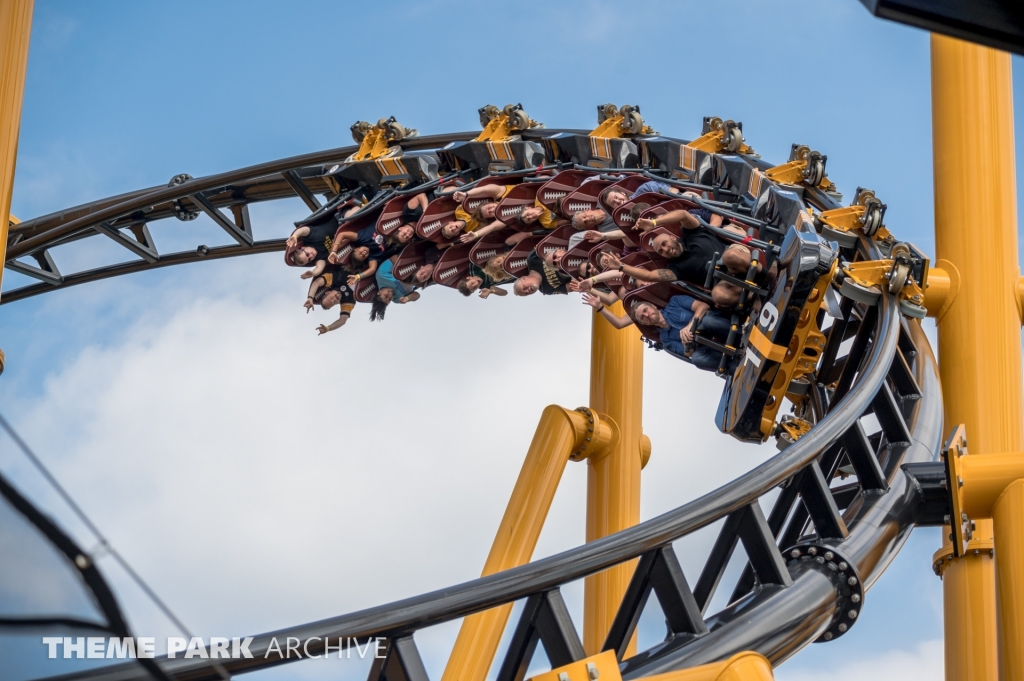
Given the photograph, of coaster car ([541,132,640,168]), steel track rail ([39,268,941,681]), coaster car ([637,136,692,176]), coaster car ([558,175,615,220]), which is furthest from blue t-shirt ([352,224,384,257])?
steel track rail ([39,268,941,681])

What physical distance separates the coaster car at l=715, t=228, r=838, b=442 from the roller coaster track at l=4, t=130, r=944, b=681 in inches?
9.4

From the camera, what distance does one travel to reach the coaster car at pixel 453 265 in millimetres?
6871

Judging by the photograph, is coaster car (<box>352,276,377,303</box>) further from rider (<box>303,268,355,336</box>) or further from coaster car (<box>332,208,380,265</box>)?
coaster car (<box>332,208,380,265</box>)

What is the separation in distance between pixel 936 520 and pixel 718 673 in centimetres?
134

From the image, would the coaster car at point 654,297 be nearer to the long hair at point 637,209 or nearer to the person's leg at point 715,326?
the person's leg at point 715,326

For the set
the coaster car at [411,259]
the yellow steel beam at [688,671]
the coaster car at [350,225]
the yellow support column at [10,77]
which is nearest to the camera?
the yellow support column at [10,77]

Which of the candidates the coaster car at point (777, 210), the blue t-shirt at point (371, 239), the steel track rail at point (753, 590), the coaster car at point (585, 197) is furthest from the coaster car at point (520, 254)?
the steel track rail at point (753, 590)

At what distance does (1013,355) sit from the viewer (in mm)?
4570

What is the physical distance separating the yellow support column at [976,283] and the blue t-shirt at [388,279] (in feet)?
10.7

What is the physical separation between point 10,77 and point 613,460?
4.34 metres

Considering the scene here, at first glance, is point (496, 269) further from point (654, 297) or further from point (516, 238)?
point (654, 297)

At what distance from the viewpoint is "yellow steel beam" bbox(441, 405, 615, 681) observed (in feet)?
13.7

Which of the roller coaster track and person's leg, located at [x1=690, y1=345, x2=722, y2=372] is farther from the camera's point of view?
person's leg, located at [x1=690, y1=345, x2=722, y2=372]

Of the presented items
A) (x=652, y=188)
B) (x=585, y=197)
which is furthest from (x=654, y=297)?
(x=585, y=197)
